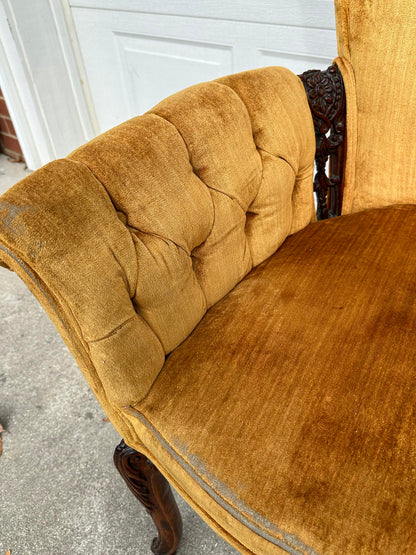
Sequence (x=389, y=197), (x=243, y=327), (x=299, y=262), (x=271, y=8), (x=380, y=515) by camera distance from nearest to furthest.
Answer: (x=380, y=515) → (x=243, y=327) → (x=299, y=262) → (x=389, y=197) → (x=271, y=8)

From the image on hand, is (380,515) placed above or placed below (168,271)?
below

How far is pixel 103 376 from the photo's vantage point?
0.63 m

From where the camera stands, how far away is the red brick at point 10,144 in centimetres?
251

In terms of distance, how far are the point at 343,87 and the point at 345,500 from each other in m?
0.78

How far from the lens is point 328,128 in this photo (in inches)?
38.7

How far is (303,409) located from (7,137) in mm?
2469

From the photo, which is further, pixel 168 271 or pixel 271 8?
pixel 271 8

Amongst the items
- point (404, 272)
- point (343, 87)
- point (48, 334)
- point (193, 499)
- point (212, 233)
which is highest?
point (343, 87)

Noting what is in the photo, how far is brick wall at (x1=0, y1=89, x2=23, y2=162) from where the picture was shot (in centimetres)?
241

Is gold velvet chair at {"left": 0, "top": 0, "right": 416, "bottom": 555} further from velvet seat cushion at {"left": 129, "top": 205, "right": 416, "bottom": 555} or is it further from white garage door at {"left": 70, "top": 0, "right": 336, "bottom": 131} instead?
white garage door at {"left": 70, "top": 0, "right": 336, "bottom": 131}

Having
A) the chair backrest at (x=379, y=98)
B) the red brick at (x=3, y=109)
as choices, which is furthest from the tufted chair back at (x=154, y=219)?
the red brick at (x=3, y=109)

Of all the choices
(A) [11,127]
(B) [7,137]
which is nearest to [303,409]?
(A) [11,127]

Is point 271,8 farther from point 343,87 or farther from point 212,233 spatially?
point 212,233

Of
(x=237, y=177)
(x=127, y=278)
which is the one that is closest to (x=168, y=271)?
(x=127, y=278)
